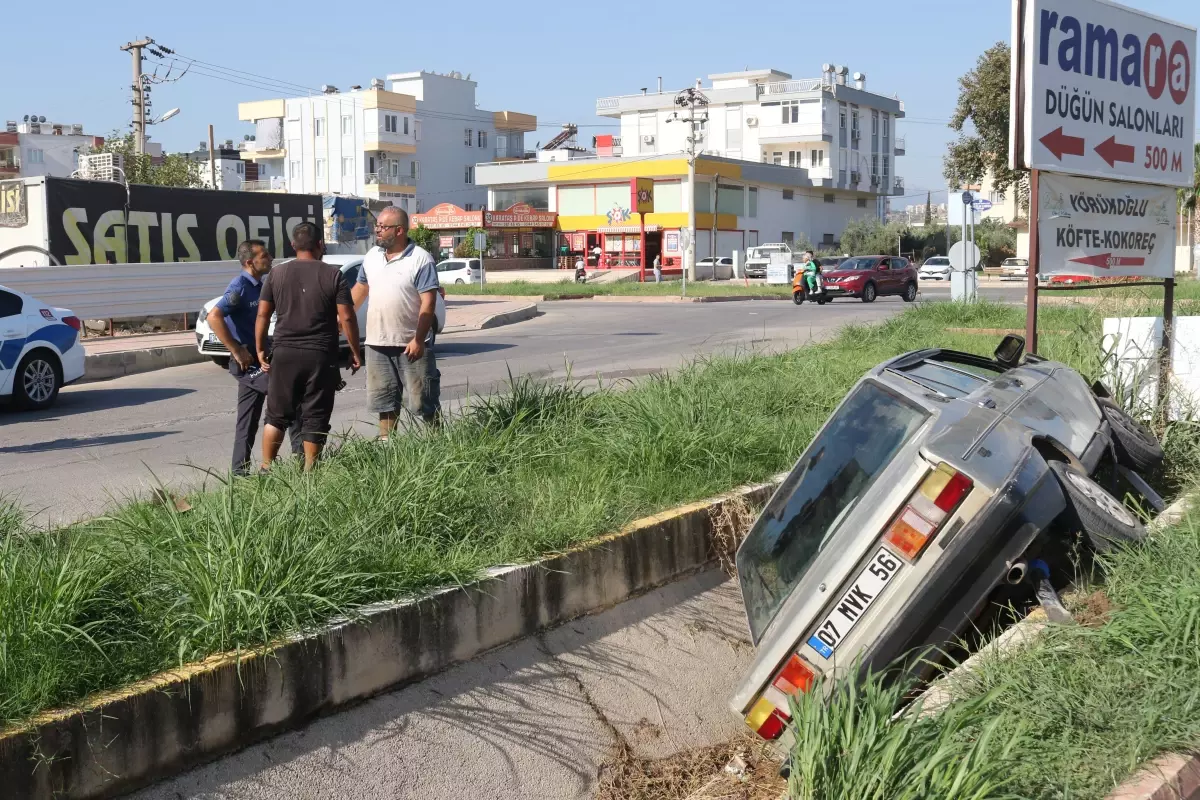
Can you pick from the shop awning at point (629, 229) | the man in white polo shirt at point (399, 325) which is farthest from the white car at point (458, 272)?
the man in white polo shirt at point (399, 325)

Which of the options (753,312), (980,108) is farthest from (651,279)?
(753,312)

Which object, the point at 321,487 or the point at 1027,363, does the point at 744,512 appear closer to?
the point at 1027,363

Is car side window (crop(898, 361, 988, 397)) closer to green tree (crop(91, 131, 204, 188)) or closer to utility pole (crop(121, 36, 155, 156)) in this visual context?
green tree (crop(91, 131, 204, 188))

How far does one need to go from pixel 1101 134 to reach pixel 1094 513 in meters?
5.09

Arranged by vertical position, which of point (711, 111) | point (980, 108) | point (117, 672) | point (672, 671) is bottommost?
point (672, 671)

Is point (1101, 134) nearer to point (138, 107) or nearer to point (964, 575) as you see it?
point (964, 575)

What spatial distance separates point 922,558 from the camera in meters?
4.00

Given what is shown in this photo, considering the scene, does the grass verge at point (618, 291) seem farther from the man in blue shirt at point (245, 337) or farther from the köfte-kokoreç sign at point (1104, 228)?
the man in blue shirt at point (245, 337)

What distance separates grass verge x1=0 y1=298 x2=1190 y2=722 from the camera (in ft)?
12.4

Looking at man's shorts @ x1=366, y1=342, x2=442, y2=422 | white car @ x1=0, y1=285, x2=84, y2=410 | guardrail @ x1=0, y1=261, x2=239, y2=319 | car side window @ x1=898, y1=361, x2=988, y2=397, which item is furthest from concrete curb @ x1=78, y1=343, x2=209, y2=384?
car side window @ x1=898, y1=361, x2=988, y2=397

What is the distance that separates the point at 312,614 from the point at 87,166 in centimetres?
2611

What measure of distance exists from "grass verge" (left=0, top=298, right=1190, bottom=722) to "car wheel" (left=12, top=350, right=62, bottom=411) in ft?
24.3

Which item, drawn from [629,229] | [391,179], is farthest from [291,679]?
[391,179]

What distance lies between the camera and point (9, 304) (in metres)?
12.8
